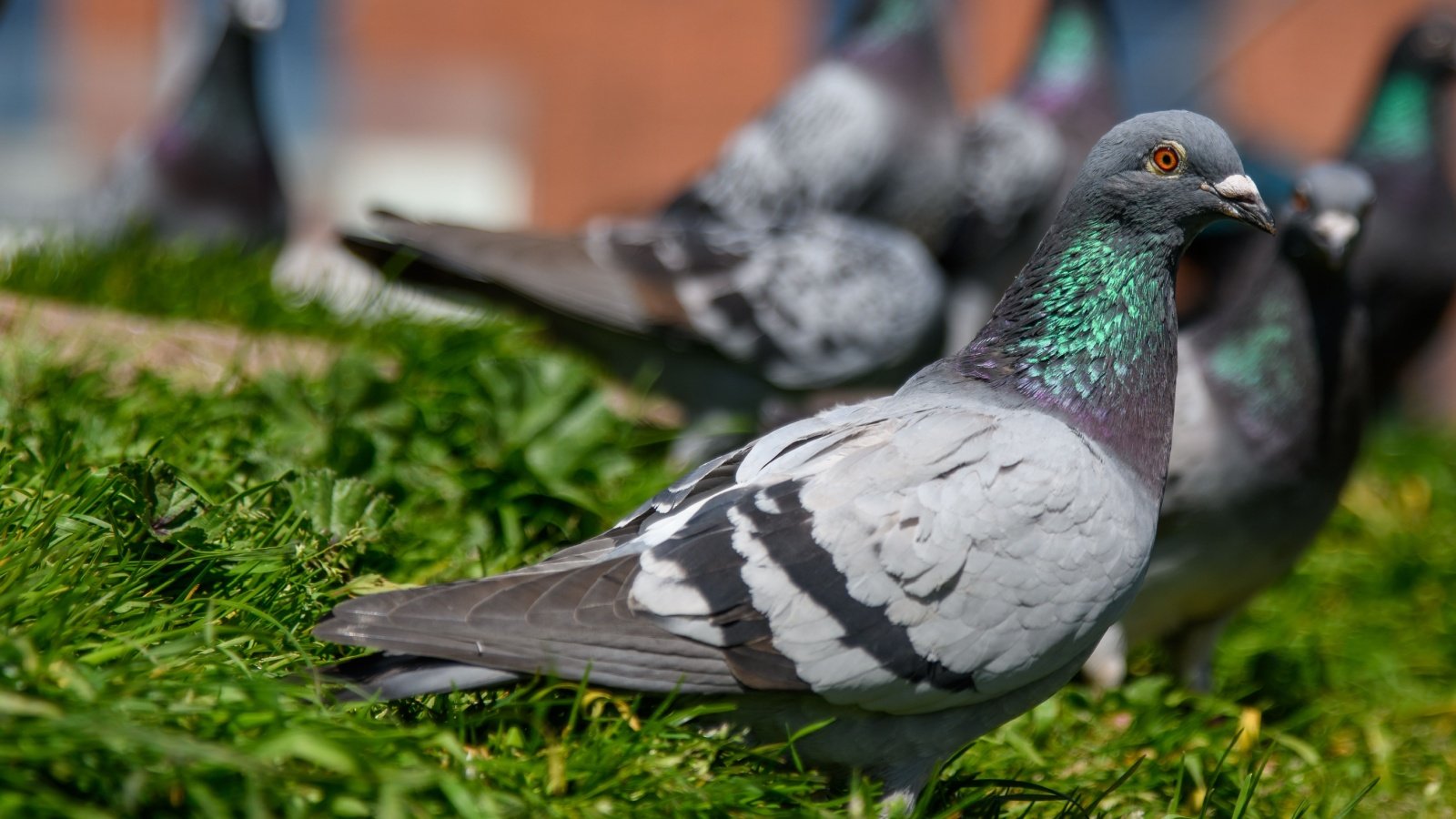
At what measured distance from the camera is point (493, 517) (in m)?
3.51

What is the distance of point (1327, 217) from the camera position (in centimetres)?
378

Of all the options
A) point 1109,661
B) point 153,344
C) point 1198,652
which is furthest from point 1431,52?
point 153,344

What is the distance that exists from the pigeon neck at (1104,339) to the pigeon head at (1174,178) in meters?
0.03

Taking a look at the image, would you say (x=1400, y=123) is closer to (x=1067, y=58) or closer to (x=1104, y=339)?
(x=1067, y=58)

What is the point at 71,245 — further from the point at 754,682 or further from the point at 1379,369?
the point at 1379,369

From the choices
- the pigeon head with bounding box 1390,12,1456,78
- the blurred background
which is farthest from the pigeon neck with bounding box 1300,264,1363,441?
the blurred background

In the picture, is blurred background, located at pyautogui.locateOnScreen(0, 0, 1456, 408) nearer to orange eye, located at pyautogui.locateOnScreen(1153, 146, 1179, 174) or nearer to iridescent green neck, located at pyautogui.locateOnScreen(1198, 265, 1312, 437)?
iridescent green neck, located at pyautogui.locateOnScreen(1198, 265, 1312, 437)

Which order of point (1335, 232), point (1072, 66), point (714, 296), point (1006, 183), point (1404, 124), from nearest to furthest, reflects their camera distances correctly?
point (1335, 232) → point (714, 296) → point (1404, 124) → point (1006, 183) → point (1072, 66)

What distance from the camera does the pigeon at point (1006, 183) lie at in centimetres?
575

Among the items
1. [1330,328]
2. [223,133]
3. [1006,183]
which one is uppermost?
[1330,328]

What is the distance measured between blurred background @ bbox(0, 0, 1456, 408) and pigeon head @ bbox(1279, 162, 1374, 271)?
7282 millimetres

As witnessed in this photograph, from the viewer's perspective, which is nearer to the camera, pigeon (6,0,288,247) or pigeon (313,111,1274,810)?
pigeon (313,111,1274,810)

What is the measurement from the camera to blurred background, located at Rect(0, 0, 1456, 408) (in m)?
11.8

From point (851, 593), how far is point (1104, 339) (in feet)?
2.39
